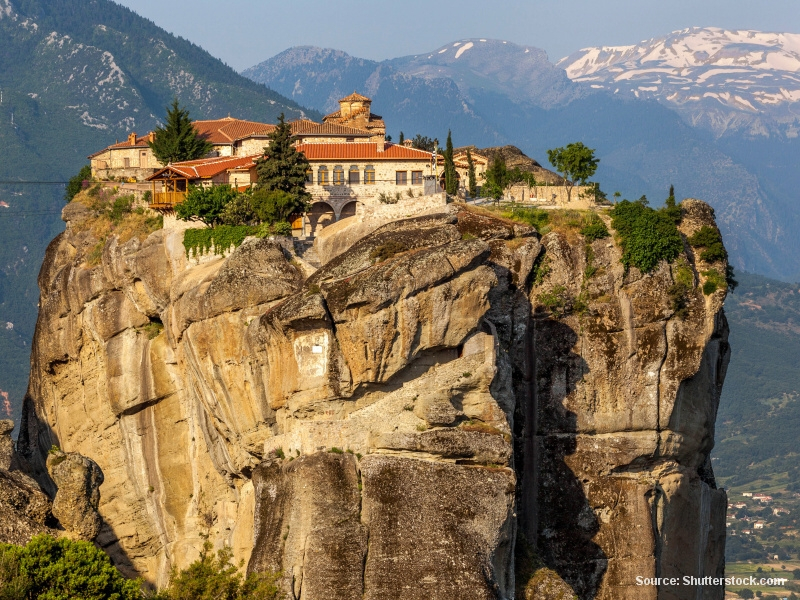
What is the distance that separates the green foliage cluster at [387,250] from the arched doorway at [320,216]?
49.6 feet

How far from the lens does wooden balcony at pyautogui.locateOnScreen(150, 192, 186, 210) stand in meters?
82.6

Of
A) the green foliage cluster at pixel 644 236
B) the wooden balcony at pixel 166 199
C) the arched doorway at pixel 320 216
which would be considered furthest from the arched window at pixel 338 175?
the green foliage cluster at pixel 644 236

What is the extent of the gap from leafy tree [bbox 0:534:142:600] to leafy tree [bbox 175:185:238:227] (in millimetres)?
26193

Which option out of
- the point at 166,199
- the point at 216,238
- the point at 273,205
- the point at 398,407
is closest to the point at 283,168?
Result: the point at 273,205

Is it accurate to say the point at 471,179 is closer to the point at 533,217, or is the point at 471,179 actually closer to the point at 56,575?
the point at 533,217

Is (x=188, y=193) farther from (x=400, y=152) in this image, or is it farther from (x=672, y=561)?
(x=672, y=561)

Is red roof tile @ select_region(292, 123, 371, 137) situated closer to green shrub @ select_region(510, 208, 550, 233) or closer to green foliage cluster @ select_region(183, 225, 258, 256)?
green shrub @ select_region(510, 208, 550, 233)

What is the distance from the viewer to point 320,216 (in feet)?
274

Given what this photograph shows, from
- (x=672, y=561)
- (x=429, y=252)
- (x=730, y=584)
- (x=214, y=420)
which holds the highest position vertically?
(x=429, y=252)

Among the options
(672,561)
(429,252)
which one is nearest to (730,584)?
(672,561)

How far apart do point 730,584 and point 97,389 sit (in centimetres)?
10786

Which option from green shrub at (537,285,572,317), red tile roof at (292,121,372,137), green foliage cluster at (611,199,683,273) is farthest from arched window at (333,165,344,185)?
green foliage cluster at (611,199,683,273)

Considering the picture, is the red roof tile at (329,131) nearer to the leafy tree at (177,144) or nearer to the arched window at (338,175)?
the leafy tree at (177,144)

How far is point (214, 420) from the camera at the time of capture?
74250 millimetres
